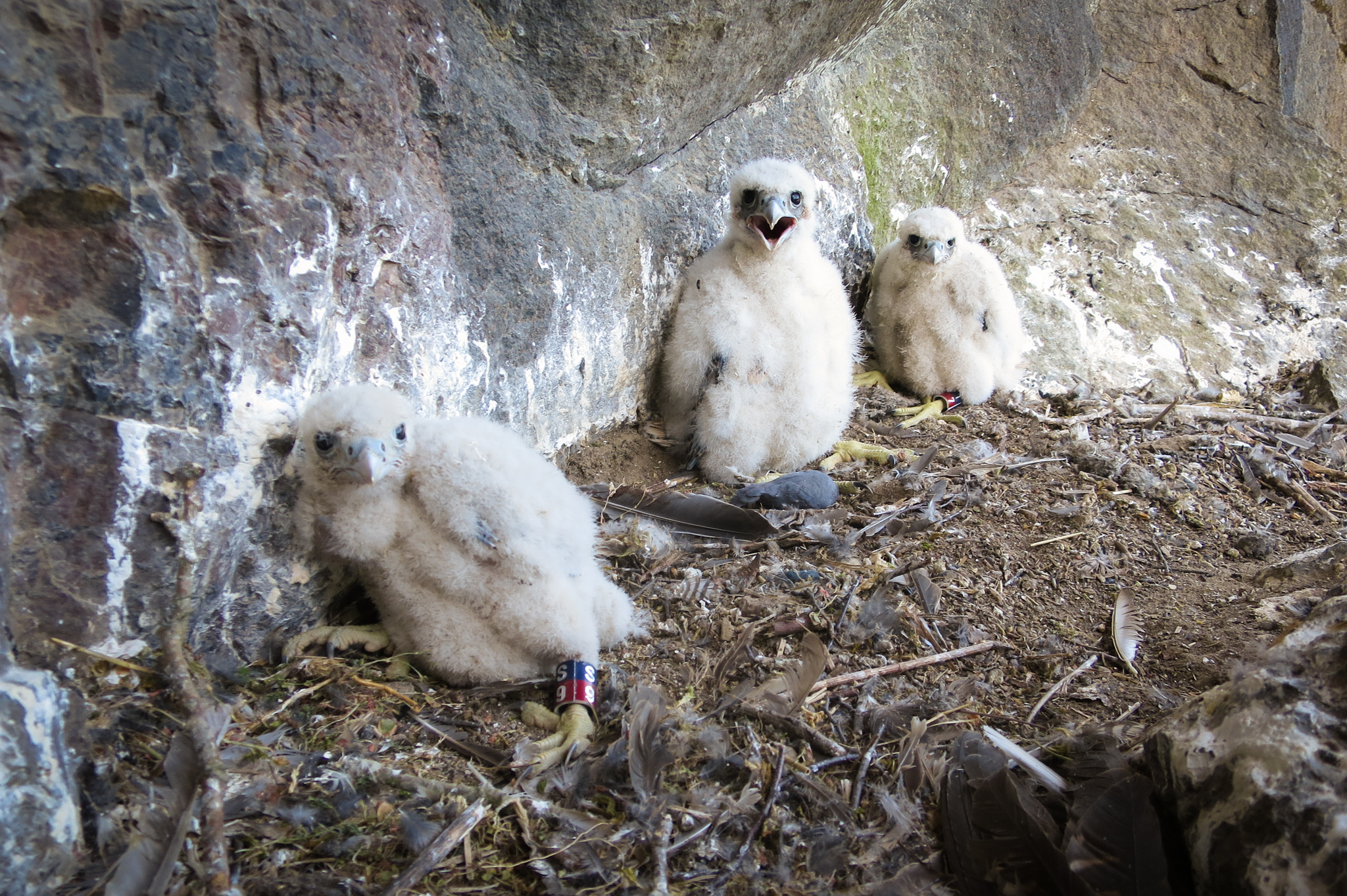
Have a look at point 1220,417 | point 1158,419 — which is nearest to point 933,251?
point 1158,419

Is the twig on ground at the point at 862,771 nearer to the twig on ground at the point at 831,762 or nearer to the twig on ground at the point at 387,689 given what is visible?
the twig on ground at the point at 831,762

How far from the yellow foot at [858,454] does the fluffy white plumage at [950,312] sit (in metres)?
0.75

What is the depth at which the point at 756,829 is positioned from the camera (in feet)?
5.78

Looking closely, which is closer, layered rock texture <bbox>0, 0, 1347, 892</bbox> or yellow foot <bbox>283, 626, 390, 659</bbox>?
layered rock texture <bbox>0, 0, 1347, 892</bbox>

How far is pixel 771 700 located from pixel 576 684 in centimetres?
49

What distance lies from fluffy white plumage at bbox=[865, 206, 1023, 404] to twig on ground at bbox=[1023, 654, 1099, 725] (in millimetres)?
2161

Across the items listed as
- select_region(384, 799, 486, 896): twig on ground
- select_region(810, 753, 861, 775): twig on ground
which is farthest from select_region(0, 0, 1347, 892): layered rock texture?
select_region(810, 753, 861, 775): twig on ground

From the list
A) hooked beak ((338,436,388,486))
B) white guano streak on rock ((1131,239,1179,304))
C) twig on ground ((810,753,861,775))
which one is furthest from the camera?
white guano streak on rock ((1131,239,1179,304))

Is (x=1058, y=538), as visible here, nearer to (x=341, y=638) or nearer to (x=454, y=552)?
(x=454, y=552)

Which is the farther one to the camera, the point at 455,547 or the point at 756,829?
the point at 455,547

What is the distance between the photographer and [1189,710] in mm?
1679

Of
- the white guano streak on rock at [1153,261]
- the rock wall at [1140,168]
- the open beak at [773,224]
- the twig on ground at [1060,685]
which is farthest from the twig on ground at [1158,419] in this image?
the twig on ground at [1060,685]

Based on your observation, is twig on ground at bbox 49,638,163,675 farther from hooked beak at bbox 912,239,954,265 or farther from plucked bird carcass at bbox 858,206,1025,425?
hooked beak at bbox 912,239,954,265

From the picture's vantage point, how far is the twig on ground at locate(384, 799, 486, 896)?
5.26 ft
